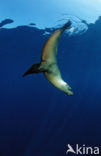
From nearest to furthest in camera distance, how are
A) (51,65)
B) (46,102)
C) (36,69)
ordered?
(36,69) → (51,65) → (46,102)

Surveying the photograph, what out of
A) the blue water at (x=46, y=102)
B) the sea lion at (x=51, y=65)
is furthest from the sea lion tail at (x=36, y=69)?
the blue water at (x=46, y=102)

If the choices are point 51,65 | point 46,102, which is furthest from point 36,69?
point 46,102

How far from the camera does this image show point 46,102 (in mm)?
30438

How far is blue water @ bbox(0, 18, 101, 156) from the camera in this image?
2020 cm

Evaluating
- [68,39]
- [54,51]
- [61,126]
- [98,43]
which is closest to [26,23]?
[68,39]

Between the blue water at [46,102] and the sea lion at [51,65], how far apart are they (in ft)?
51.5

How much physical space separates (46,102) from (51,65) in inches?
1091

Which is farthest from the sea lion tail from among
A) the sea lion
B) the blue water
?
the blue water

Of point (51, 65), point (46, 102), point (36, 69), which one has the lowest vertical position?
point (36, 69)

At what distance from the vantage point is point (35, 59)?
21.0 m

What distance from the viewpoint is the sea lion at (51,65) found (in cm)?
269

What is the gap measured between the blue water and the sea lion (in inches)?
618

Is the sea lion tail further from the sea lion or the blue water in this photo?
the blue water

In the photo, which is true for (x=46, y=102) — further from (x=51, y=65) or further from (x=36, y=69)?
(x=36, y=69)
